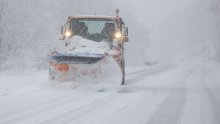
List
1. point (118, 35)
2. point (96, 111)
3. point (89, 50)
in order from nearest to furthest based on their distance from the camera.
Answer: point (96, 111) < point (89, 50) < point (118, 35)

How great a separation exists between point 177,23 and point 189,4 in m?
7.56

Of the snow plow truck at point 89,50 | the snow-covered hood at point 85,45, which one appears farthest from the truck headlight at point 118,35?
the snow-covered hood at point 85,45

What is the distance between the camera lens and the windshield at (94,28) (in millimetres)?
14344

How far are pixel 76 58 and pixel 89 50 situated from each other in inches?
43.7

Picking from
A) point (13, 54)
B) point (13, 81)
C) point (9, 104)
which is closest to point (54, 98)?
point (9, 104)

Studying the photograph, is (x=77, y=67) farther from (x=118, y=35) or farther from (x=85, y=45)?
(x=118, y=35)

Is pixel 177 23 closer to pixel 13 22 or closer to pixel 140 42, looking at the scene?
pixel 140 42

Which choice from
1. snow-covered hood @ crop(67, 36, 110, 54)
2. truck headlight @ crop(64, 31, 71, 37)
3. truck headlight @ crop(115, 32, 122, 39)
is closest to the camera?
snow-covered hood @ crop(67, 36, 110, 54)

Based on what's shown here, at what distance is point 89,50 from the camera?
518 inches

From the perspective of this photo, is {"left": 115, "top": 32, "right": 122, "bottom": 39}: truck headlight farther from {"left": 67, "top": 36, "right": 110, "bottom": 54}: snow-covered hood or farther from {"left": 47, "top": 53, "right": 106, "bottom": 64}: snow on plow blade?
{"left": 47, "top": 53, "right": 106, "bottom": 64}: snow on plow blade

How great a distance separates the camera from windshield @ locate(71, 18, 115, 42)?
1434 centimetres

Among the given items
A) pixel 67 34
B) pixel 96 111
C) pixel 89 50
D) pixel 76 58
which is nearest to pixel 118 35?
pixel 89 50

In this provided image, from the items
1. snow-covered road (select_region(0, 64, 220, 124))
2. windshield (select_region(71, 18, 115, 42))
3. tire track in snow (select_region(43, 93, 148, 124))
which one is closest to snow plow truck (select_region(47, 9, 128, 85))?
windshield (select_region(71, 18, 115, 42))

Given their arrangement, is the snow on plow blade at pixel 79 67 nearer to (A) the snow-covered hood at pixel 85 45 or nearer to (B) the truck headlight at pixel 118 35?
(A) the snow-covered hood at pixel 85 45
